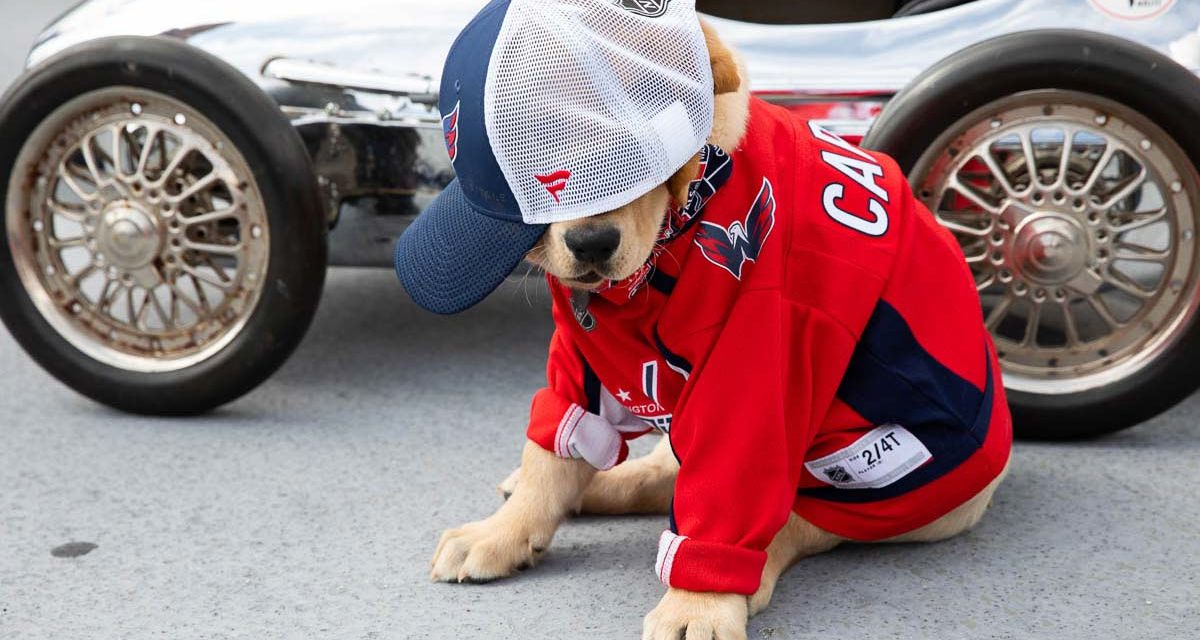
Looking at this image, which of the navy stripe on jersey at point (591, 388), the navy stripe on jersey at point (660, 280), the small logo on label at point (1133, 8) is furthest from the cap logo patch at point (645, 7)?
the small logo on label at point (1133, 8)

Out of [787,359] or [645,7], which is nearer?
[645,7]

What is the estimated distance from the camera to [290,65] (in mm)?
2576

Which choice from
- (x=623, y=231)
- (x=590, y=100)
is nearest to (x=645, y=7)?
(x=590, y=100)

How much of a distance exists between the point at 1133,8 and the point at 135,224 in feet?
6.42

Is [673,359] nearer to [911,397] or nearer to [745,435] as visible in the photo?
[745,435]

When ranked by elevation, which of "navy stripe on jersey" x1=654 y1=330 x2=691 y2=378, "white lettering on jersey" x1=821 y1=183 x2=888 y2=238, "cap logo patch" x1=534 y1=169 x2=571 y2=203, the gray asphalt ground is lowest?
the gray asphalt ground

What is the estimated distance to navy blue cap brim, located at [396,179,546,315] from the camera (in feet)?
4.94

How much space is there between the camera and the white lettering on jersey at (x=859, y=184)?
1680 millimetres

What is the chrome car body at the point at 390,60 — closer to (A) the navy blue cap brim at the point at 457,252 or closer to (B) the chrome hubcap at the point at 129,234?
(B) the chrome hubcap at the point at 129,234

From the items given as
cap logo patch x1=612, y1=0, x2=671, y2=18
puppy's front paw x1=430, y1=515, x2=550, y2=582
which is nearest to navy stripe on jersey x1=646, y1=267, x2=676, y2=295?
cap logo patch x1=612, y1=0, x2=671, y2=18

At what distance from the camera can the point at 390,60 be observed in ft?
8.43

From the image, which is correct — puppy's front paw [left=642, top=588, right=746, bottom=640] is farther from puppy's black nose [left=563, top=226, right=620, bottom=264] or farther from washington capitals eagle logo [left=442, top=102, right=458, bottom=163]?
washington capitals eagle logo [left=442, top=102, right=458, bottom=163]

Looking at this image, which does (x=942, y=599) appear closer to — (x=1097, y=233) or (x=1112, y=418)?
(x=1112, y=418)

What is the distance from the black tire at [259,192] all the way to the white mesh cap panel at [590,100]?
1075 mm
